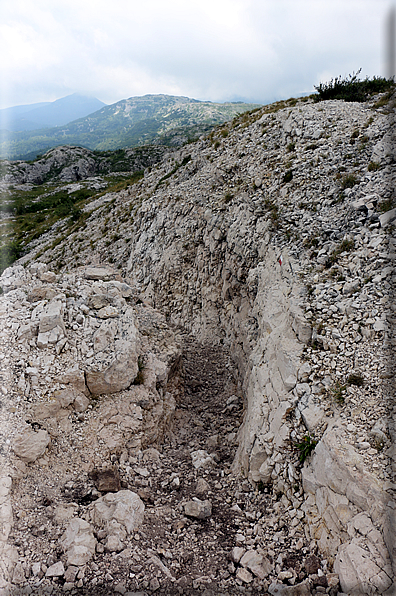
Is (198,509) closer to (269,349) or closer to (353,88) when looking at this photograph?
(269,349)

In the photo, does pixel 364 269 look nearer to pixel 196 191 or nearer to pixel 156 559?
pixel 156 559

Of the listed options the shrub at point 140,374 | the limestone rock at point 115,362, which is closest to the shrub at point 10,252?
the limestone rock at point 115,362

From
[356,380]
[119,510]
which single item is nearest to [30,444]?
[119,510]

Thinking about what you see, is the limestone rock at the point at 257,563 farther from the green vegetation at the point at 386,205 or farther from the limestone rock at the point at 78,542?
the green vegetation at the point at 386,205

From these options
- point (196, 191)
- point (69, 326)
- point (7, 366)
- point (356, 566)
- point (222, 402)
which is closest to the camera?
point (356, 566)

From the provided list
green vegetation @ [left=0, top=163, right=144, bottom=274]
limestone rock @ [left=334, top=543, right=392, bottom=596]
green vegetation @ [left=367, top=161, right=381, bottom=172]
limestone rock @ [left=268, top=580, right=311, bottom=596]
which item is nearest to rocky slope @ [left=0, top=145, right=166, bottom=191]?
green vegetation @ [left=0, top=163, right=144, bottom=274]

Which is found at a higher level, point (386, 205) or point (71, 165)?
point (71, 165)

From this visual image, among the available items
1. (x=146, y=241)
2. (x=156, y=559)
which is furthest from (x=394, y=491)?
(x=146, y=241)

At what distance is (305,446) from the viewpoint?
667 cm

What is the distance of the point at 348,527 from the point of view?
16.7 feet

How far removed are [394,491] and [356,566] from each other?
130 cm

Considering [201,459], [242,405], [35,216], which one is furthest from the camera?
[35,216]

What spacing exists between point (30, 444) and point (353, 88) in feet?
77.6

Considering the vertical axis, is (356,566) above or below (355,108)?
below
